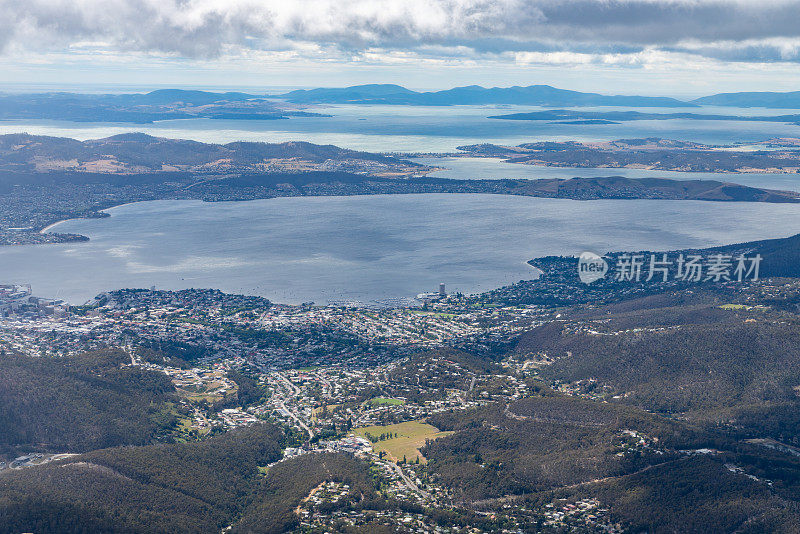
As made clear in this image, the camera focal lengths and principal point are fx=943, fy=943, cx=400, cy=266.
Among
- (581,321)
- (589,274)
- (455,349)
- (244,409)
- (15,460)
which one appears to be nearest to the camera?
(15,460)

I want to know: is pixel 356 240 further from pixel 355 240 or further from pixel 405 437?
pixel 405 437

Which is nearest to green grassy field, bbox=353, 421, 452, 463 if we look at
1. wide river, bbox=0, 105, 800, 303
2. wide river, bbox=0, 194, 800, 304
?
wide river, bbox=0, 194, 800, 304

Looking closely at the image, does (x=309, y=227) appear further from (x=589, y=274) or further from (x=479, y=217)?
(x=589, y=274)

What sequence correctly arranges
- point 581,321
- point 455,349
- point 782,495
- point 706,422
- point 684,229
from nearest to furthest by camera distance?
A: point 782,495, point 706,422, point 455,349, point 581,321, point 684,229

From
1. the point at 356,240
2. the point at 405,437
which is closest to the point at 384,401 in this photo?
the point at 405,437

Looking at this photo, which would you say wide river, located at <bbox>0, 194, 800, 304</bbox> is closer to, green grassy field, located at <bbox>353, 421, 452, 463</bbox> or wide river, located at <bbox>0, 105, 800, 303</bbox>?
wide river, located at <bbox>0, 105, 800, 303</bbox>

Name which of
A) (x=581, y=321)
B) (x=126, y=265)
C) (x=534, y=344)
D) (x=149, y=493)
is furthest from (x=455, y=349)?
(x=126, y=265)

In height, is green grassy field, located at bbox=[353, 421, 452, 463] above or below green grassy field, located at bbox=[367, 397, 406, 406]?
above
